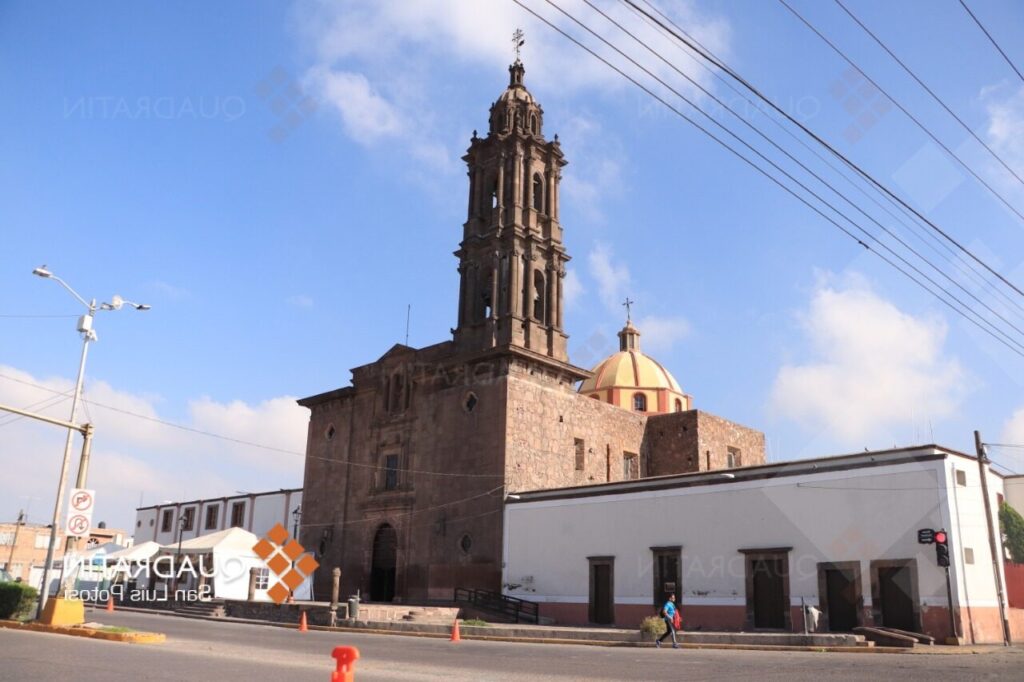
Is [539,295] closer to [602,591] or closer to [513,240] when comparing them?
[513,240]

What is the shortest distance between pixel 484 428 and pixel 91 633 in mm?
18468

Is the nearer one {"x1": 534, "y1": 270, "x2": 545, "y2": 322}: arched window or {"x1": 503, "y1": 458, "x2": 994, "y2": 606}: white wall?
{"x1": 503, "y1": 458, "x2": 994, "y2": 606}: white wall

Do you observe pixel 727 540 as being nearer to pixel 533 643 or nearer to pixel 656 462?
pixel 533 643

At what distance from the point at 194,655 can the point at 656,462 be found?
1119 inches

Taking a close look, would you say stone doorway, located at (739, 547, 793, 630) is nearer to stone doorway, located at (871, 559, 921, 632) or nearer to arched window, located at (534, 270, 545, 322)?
stone doorway, located at (871, 559, 921, 632)

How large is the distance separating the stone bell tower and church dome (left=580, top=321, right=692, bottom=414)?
26.0 ft

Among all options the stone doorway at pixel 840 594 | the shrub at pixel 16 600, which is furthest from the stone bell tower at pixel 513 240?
the shrub at pixel 16 600

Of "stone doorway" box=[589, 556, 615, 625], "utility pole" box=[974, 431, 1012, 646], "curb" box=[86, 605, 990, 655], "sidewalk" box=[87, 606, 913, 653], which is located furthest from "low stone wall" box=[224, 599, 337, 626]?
"utility pole" box=[974, 431, 1012, 646]

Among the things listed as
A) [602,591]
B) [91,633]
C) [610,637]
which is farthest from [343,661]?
[602,591]

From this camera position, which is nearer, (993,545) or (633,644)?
(633,644)

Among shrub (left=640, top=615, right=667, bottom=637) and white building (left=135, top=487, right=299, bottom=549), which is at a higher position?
white building (left=135, top=487, right=299, bottom=549)

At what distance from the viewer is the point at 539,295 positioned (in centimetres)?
3806

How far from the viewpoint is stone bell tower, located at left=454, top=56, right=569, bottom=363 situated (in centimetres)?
3625

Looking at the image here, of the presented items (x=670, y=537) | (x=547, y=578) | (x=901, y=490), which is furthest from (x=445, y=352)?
(x=901, y=490)
